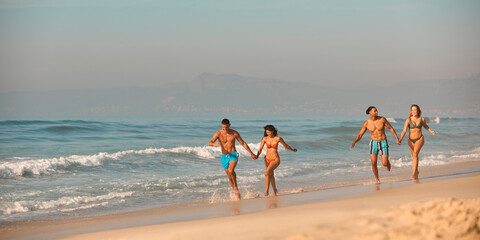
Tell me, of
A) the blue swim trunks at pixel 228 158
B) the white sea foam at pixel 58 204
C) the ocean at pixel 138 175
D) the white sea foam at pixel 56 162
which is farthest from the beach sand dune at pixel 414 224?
the white sea foam at pixel 56 162

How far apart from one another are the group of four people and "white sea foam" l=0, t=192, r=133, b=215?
8.34ft

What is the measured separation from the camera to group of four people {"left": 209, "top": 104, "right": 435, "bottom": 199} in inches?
420

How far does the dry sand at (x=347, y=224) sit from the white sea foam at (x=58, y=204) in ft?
10.6

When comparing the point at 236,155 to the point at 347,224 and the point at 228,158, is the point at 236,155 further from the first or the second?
the point at 347,224

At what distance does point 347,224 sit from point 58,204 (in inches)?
260

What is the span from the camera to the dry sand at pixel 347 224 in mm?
5590

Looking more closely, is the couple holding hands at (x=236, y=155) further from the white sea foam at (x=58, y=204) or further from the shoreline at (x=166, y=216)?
the white sea foam at (x=58, y=204)

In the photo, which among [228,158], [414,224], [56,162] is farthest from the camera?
[56,162]

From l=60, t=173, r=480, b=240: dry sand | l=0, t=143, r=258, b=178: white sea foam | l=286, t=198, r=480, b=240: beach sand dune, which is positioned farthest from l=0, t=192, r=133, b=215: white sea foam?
l=286, t=198, r=480, b=240: beach sand dune

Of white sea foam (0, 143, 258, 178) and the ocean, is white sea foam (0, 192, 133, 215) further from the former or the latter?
white sea foam (0, 143, 258, 178)

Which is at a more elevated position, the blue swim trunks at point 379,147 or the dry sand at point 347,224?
the blue swim trunks at point 379,147

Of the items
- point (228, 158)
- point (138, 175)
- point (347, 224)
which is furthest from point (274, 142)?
point (138, 175)

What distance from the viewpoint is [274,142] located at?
10656mm

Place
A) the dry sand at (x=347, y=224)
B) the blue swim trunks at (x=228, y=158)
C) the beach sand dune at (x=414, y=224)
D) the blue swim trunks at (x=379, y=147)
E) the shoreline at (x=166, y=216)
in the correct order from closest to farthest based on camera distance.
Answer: the beach sand dune at (x=414, y=224), the dry sand at (x=347, y=224), the shoreline at (x=166, y=216), the blue swim trunks at (x=228, y=158), the blue swim trunks at (x=379, y=147)
